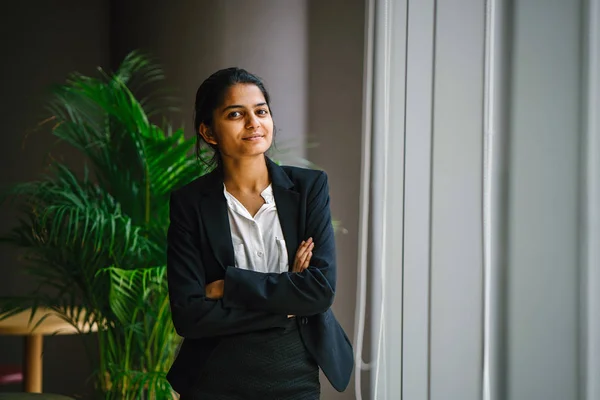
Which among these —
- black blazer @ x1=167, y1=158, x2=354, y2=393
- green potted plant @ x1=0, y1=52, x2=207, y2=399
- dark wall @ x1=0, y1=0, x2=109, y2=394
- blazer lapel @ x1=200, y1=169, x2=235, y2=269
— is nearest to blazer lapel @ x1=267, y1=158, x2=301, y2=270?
black blazer @ x1=167, y1=158, x2=354, y2=393

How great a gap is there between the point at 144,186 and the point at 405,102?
1.01 meters

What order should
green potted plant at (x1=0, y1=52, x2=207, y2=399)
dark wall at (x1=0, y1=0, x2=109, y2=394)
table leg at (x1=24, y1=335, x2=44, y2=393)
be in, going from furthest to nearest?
dark wall at (x1=0, y1=0, x2=109, y2=394) < table leg at (x1=24, y1=335, x2=44, y2=393) < green potted plant at (x1=0, y1=52, x2=207, y2=399)

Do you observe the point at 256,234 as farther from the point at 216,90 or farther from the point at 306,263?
the point at 216,90

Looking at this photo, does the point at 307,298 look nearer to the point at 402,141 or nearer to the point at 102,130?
the point at 402,141

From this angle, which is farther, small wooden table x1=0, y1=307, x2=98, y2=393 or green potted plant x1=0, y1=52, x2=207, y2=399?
small wooden table x1=0, y1=307, x2=98, y2=393

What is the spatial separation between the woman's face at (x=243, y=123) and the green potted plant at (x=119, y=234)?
3.23 feet

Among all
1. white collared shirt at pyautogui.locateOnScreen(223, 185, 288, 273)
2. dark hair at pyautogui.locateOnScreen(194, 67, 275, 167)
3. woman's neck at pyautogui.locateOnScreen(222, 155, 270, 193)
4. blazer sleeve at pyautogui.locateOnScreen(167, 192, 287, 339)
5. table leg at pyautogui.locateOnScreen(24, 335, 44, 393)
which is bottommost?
table leg at pyautogui.locateOnScreen(24, 335, 44, 393)

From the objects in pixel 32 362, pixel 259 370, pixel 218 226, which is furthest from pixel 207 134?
pixel 32 362

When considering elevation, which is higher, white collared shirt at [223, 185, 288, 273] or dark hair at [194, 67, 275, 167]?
dark hair at [194, 67, 275, 167]

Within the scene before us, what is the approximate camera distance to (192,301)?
1673 mm

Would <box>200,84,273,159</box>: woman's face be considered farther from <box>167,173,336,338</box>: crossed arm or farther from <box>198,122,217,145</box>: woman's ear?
<box>167,173,336,338</box>: crossed arm

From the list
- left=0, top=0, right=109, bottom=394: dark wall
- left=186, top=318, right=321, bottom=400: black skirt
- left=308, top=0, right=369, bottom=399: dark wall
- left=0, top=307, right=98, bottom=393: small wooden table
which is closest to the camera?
left=186, top=318, right=321, bottom=400: black skirt

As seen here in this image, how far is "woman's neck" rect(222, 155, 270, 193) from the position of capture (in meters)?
1.73

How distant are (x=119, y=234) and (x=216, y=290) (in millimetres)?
1138
